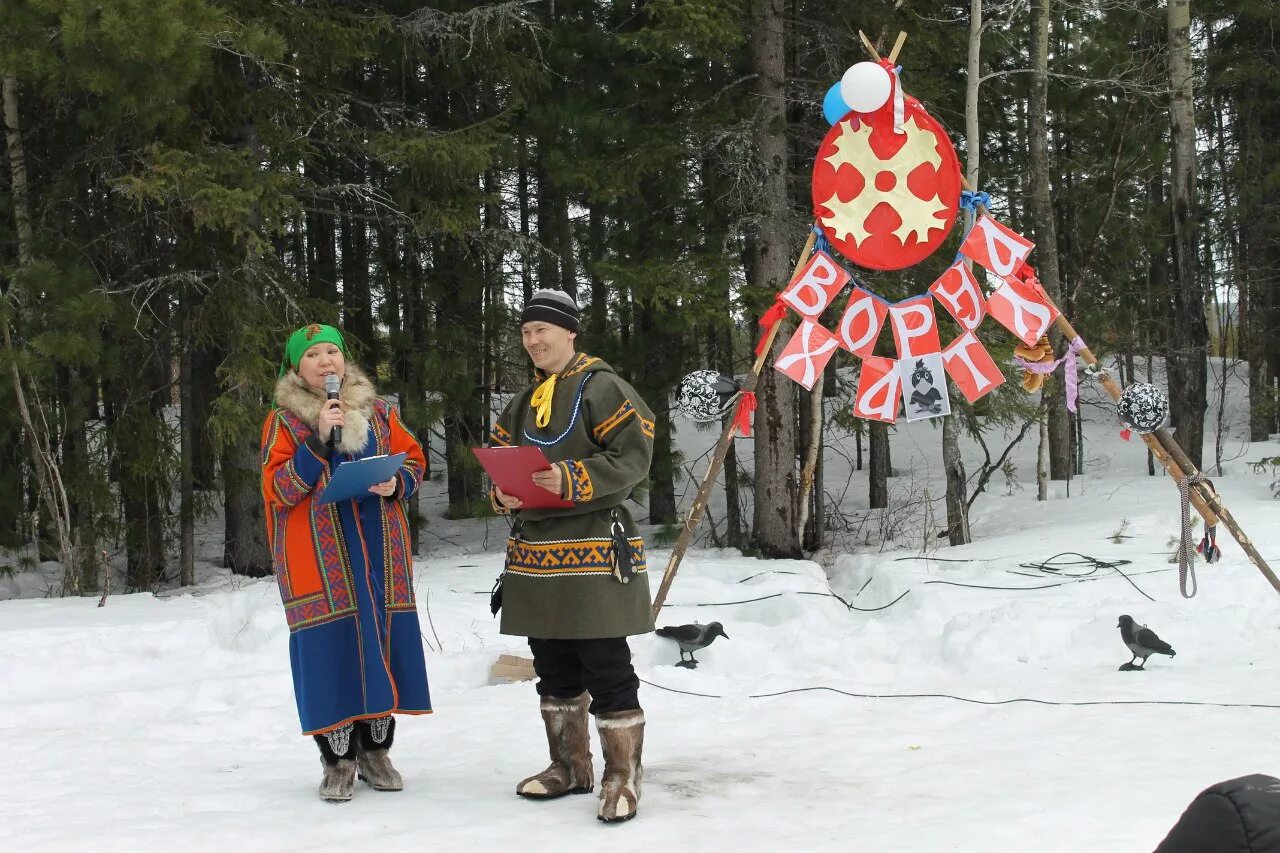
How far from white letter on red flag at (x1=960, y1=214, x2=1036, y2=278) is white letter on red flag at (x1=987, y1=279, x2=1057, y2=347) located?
11cm

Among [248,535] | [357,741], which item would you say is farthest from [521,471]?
[248,535]

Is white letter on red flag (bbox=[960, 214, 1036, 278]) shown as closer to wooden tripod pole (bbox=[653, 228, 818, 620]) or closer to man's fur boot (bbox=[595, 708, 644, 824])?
wooden tripod pole (bbox=[653, 228, 818, 620])

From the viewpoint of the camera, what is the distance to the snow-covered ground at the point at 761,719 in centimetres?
350

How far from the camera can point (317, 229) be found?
12.4 meters

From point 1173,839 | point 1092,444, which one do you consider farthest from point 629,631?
point 1092,444

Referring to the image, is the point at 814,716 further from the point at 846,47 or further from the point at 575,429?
the point at 846,47

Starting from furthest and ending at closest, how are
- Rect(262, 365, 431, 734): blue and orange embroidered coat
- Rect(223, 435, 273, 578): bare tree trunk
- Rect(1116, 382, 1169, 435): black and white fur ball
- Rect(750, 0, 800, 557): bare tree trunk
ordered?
Rect(223, 435, 273, 578): bare tree trunk
Rect(750, 0, 800, 557): bare tree trunk
Rect(1116, 382, 1169, 435): black and white fur ball
Rect(262, 365, 431, 734): blue and orange embroidered coat

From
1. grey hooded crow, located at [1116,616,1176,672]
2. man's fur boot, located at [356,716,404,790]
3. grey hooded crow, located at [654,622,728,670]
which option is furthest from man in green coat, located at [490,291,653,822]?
grey hooded crow, located at [1116,616,1176,672]

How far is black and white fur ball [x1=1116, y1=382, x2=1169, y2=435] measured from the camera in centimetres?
514

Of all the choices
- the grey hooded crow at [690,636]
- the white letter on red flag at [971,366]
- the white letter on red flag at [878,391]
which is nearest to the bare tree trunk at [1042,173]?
the white letter on red flag at [971,366]

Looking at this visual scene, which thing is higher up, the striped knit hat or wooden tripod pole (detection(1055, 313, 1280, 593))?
the striped knit hat

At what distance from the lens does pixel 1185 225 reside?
1261cm

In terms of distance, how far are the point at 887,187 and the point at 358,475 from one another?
3.23m

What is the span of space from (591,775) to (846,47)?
8.29 meters
